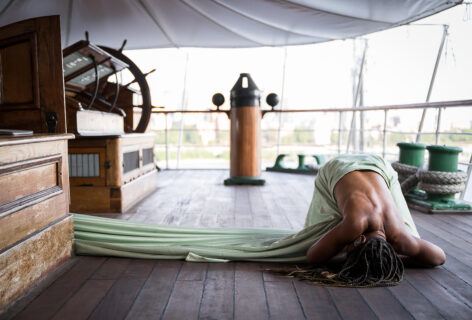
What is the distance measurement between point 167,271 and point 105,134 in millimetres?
1454

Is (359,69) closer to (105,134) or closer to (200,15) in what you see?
(200,15)

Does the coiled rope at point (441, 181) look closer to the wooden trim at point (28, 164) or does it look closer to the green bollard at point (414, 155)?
the green bollard at point (414, 155)

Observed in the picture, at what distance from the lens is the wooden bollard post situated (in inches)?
173

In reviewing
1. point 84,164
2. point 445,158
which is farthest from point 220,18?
point 445,158

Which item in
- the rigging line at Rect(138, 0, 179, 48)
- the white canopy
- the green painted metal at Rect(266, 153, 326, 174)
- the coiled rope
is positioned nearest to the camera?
the coiled rope

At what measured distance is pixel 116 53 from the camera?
11.7 feet

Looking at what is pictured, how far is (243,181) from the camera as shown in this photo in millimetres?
4336

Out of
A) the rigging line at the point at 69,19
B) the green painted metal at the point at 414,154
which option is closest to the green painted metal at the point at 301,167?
the green painted metal at the point at 414,154

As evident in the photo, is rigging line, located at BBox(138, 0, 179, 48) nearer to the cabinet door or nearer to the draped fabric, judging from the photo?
the cabinet door

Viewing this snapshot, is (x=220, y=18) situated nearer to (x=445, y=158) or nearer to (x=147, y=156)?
(x=147, y=156)

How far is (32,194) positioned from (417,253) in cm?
162

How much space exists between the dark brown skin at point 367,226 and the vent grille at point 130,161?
1855mm

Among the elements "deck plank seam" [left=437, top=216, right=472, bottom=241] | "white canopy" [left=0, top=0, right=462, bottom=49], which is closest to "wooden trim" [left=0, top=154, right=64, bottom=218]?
"deck plank seam" [left=437, top=216, right=472, bottom=241]

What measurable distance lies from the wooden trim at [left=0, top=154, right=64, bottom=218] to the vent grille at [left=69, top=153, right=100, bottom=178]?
1.08 metres
